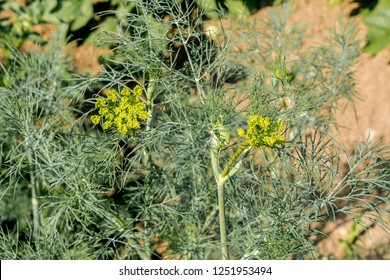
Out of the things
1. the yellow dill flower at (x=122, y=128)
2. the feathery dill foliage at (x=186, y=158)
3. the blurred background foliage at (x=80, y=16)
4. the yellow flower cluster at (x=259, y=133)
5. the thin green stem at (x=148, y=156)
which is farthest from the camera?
the blurred background foliage at (x=80, y=16)

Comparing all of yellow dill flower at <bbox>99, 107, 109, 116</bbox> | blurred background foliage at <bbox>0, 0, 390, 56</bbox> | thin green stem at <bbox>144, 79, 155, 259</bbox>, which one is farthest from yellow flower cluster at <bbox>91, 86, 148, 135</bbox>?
blurred background foliage at <bbox>0, 0, 390, 56</bbox>

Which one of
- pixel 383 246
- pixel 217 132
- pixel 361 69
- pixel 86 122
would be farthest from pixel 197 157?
pixel 361 69

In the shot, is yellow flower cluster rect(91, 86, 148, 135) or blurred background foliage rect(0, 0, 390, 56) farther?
blurred background foliage rect(0, 0, 390, 56)

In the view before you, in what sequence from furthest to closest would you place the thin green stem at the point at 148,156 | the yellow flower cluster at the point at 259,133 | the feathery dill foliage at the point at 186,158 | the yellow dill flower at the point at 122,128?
the thin green stem at the point at 148,156 → the feathery dill foliage at the point at 186,158 → the yellow dill flower at the point at 122,128 → the yellow flower cluster at the point at 259,133

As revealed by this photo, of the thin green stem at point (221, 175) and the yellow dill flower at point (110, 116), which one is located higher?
the yellow dill flower at point (110, 116)

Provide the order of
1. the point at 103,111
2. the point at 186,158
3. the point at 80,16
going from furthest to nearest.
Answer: the point at 80,16 → the point at 186,158 → the point at 103,111

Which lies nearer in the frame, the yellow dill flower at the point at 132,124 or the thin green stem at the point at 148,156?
the yellow dill flower at the point at 132,124

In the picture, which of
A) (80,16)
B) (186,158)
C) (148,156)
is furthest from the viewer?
(80,16)

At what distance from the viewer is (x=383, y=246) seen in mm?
2748

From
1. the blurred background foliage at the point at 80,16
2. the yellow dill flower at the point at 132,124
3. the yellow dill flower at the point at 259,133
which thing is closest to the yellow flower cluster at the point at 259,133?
the yellow dill flower at the point at 259,133

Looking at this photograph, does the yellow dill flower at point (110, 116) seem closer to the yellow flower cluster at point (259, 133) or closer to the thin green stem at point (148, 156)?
the thin green stem at point (148, 156)

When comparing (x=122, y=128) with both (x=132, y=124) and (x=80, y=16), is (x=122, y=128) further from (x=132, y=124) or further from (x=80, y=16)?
(x=80, y=16)

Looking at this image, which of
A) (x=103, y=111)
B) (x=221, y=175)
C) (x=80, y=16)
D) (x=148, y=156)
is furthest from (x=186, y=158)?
(x=80, y=16)

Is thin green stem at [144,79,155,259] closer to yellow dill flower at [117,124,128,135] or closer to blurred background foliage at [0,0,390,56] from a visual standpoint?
yellow dill flower at [117,124,128,135]
